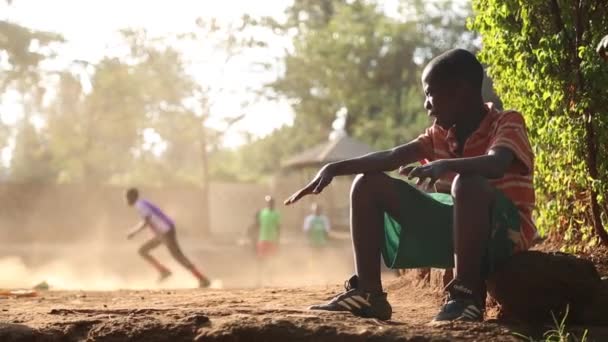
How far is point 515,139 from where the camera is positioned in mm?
3652

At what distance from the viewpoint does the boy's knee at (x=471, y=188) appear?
11.4 ft

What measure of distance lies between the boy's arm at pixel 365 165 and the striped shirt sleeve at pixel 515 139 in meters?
0.54

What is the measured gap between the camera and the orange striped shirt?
367 cm

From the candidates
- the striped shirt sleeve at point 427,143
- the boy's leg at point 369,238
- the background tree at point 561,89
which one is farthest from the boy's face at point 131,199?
the boy's leg at point 369,238

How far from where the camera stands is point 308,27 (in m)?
37.3

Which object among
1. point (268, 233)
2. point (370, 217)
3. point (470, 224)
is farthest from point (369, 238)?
point (268, 233)

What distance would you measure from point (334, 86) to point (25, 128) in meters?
15.4

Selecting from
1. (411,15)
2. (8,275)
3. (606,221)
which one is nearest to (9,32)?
(8,275)

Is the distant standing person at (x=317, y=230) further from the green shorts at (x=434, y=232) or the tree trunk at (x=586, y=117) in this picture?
the green shorts at (x=434, y=232)

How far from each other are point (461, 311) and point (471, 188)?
20.8 inches

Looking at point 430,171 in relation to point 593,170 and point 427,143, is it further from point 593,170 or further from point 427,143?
point 593,170

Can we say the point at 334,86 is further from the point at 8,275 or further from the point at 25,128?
the point at 8,275

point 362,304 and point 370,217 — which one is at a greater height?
point 370,217

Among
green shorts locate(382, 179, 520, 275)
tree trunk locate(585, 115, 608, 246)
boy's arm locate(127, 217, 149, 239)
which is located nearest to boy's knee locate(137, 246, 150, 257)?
boy's arm locate(127, 217, 149, 239)
